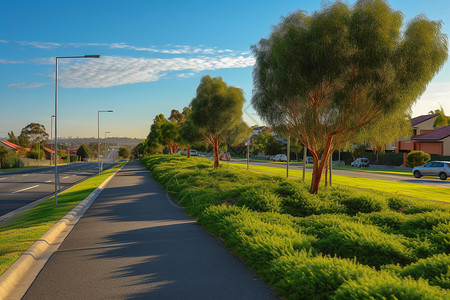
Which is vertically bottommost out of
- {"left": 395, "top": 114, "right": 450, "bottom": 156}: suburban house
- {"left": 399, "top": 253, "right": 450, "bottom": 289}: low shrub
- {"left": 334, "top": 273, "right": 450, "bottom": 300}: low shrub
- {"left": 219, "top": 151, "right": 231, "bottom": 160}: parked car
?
{"left": 399, "top": 253, "right": 450, "bottom": 289}: low shrub

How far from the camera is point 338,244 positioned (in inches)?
260

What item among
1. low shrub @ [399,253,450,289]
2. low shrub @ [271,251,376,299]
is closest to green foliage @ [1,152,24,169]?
low shrub @ [271,251,376,299]

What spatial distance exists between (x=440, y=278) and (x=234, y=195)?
8369mm

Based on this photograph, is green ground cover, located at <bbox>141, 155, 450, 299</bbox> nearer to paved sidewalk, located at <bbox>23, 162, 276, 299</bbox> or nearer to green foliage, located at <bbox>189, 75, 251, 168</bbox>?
paved sidewalk, located at <bbox>23, 162, 276, 299</bbox>

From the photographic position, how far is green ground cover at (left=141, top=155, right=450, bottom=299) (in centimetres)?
459

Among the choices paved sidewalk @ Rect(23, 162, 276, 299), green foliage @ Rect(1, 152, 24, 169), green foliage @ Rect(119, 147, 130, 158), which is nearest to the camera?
paved sidewalk @ Rect(23, 162, 276, 299)

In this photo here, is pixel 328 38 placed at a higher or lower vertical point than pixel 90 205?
higher

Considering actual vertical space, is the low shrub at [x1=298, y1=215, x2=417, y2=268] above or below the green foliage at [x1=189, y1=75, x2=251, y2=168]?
below

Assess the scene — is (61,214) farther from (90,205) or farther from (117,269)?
(117,269)

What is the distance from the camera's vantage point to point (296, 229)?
791 centimetres

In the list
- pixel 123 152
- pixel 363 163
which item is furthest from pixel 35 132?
pixel 363 163

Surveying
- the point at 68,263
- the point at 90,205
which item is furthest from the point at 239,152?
the point at 68,263

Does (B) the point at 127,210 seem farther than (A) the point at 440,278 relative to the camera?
Yes

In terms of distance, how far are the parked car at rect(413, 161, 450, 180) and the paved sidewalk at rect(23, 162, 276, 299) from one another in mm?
25557
